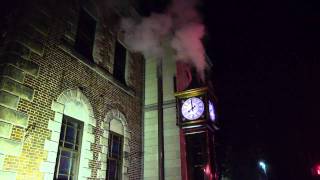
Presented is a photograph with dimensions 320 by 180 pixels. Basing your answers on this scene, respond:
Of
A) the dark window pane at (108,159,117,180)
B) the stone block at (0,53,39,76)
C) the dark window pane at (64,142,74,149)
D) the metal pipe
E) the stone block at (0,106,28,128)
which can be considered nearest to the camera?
the stone block at (0,106,28,128)

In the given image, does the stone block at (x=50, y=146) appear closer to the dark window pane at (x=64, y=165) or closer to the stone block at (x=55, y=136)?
the stone block at (x=55, y=136)

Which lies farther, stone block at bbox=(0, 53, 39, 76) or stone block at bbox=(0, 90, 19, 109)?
stone block at bbox=(0, 53, 39, 76)

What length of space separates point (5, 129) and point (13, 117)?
0.36 metres

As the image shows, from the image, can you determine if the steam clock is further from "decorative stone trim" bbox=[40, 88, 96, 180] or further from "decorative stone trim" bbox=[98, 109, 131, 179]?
"decorative stone trim" bbox=[40, 88, 96, 180]

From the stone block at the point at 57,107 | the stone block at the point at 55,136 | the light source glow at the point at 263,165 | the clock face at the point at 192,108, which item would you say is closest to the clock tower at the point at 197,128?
the clock face at the point at 192,108

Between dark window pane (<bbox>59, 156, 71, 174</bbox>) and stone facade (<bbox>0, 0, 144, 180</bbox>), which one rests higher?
stone facade (<bbox>0, 0, 144, 180</bbox>)

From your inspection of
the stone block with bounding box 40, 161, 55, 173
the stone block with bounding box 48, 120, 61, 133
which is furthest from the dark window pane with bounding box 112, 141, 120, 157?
the stone block with bounding box 40, 161, 55, 173

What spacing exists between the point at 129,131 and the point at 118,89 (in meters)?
1.78

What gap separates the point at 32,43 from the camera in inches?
310

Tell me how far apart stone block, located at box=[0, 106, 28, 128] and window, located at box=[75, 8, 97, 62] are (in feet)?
11.5

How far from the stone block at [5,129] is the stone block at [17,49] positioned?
1.84 metres

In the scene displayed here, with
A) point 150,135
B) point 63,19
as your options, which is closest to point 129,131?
point 150,135

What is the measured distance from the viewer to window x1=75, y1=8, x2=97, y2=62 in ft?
33.7

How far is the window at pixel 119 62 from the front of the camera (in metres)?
12.3
